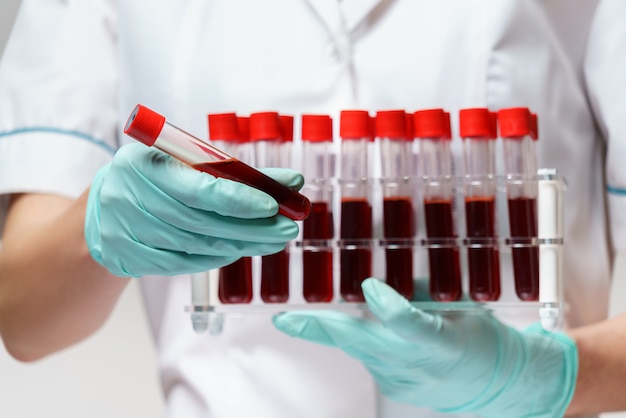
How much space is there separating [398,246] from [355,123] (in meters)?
0.15

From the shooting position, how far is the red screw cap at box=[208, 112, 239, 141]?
3.17ft

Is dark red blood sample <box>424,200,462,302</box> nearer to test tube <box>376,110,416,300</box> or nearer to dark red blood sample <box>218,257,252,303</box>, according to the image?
test tube <box>376,110,416,300</box>

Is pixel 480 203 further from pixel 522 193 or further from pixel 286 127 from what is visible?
pixel 286 127

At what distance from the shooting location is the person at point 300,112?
101 cm

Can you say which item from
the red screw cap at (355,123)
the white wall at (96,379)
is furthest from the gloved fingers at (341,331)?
the white wall at (96,379)

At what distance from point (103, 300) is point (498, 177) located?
521mm

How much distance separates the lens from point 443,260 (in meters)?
0.93

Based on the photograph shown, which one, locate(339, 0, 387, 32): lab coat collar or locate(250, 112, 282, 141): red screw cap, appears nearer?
locate(250, 112, 282, 141): red screw cap

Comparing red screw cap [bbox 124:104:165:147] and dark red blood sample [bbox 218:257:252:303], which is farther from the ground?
red screw cap [bbox 124:104:165:147]

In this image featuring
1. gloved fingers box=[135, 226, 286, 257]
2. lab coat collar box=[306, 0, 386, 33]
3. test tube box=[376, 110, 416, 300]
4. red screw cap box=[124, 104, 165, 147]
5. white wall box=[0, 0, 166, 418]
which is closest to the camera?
red screw cap box=[124, 104, 165, 147]

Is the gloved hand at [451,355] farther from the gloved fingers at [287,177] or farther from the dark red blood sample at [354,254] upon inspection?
the gloved fingers at [287,177]

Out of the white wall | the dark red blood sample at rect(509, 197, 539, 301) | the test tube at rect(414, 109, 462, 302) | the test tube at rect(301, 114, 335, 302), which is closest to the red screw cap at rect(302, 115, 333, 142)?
the test tube at rect(301, 114, 335, 302)

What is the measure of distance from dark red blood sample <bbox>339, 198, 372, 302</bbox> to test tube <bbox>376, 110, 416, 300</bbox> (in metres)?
0.02

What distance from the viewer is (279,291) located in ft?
3.13
